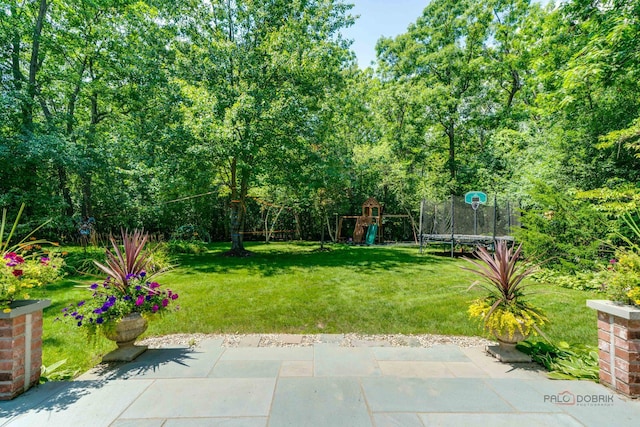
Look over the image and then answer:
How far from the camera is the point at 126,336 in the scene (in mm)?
3088

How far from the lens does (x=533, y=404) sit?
2188mm

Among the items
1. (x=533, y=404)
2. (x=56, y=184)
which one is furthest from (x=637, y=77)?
(x=56, y=184)

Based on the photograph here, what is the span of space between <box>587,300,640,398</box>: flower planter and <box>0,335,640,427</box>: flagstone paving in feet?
0.42

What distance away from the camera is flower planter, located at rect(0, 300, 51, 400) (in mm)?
2223

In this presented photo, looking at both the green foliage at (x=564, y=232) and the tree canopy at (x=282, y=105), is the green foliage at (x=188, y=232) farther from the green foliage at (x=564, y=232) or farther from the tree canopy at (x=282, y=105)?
the green foliage at (x=564, y=232)

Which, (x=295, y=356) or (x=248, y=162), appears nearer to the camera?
(x=295, y=356)

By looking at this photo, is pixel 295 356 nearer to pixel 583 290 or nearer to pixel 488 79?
pixel 583 290

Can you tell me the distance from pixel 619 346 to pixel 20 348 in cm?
454

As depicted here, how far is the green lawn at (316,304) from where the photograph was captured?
3.93m

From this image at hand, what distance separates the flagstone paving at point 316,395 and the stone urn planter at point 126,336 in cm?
10

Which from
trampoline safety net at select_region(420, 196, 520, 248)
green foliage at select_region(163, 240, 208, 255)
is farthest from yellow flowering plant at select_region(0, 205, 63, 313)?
trampoline safety net at select_region(420, 196, 520, 248)

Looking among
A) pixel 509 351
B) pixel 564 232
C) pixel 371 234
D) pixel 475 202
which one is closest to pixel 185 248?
pixel 371 234

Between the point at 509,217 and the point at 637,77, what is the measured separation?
13.9ft

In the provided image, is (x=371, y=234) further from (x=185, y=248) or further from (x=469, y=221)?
(x=185, y=248)
